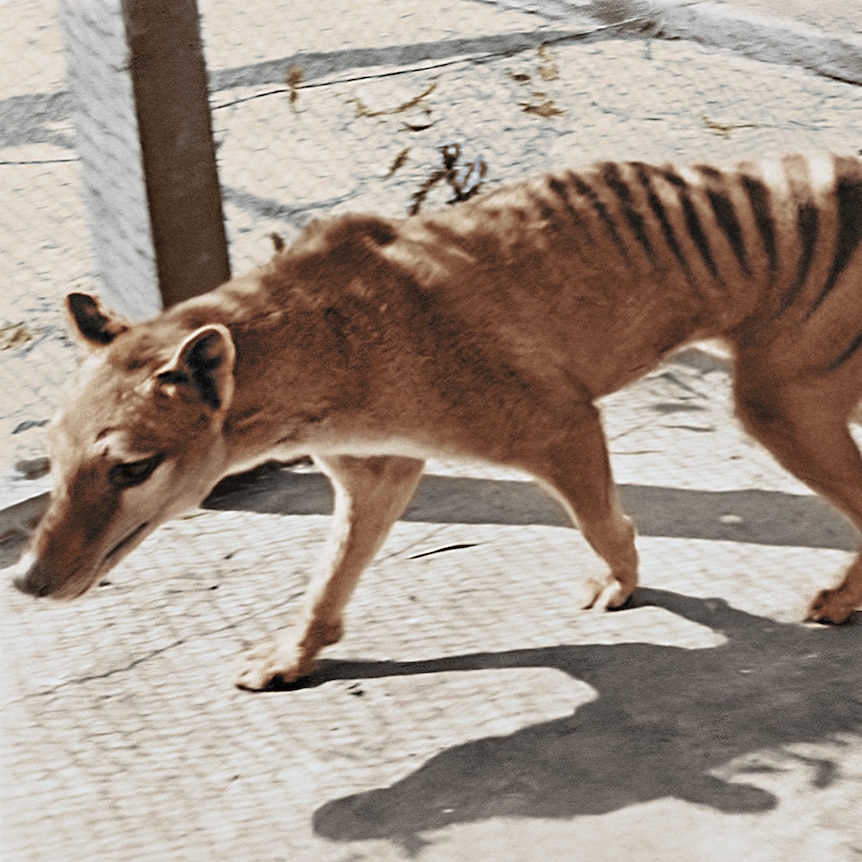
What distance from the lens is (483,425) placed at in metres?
3.34

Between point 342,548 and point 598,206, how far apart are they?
1.08 m

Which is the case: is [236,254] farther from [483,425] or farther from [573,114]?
[483,425]

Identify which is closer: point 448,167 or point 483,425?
point 483,425

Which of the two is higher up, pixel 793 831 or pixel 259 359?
pixel 259 359

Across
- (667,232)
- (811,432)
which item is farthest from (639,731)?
(667,232)

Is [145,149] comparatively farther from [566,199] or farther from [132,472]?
[132,472]

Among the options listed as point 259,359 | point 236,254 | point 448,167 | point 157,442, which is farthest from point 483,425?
point 236,254

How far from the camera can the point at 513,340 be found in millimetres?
3365

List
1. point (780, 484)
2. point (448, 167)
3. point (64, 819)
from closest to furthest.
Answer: point (64, 819), point (780, 484), point (448, 167)

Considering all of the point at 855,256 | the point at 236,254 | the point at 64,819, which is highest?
the point at 855,256

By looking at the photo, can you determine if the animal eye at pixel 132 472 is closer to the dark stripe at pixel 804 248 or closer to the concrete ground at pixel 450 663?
the concrete ground at pixel 450 663

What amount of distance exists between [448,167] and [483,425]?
228 cm

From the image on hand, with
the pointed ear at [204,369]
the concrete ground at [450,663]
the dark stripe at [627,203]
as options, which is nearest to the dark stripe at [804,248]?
the dark stripe at [627,203]

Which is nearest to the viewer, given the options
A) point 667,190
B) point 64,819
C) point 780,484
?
point 64,819
